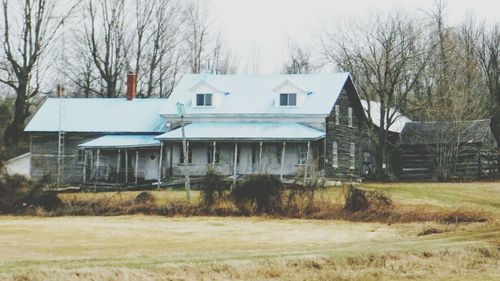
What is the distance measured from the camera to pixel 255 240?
24.3 metres

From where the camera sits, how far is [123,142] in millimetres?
46188

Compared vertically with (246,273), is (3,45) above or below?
above

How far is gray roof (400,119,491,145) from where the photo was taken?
2035 inches

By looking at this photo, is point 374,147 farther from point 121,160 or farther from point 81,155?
point 81,155

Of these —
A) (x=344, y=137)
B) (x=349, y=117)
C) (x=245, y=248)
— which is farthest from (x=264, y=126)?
(x=245, y=248)

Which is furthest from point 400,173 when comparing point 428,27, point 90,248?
point 90,248

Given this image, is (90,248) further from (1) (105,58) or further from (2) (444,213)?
(1) (105,58)

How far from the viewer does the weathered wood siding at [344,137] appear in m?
45.9

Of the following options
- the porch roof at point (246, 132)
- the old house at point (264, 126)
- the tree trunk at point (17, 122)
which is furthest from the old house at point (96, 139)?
the tree trunk at point (17, 122)

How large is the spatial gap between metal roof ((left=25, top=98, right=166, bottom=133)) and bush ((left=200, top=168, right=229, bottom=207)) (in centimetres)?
1428

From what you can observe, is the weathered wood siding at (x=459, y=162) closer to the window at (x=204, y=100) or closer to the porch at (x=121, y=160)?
the window at (x=204, y=100)

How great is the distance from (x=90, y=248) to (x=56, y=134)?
29.3 meters

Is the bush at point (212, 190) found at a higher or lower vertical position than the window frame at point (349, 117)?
lower

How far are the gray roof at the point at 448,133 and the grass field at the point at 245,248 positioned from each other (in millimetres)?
18803
